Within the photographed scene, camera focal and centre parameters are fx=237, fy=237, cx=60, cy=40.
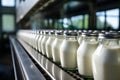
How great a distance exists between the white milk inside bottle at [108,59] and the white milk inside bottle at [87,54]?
0.31 feet

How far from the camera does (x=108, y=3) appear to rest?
396 centimetres

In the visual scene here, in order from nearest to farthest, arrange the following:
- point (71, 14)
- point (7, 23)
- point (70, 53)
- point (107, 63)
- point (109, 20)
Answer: point (107, 63)
point (70, 53)
point (71, 14)
point (109, 20)
point (7, 23)

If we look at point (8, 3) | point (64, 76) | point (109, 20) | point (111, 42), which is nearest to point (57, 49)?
point (64, 76)

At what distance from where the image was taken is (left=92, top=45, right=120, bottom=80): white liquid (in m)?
0.68

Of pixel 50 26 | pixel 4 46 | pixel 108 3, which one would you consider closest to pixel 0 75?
pixel 50 26

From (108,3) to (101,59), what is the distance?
339 centimetres

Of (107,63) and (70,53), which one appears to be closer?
(107,63)

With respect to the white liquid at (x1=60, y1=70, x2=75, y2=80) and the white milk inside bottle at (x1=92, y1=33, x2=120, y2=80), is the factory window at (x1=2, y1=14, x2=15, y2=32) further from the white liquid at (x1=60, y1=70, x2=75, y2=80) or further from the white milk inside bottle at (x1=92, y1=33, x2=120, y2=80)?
the white milk inside bottle at (x1=92, y1=33, x2=120, y2=80)

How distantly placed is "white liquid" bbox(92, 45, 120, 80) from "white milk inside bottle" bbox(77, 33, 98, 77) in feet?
0.34

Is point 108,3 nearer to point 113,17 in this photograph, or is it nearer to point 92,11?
point 92,11

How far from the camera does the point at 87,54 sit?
835 millimetres

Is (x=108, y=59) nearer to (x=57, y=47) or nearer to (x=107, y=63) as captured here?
(x=107, y=63)

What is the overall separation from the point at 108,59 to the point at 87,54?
150 millimetres

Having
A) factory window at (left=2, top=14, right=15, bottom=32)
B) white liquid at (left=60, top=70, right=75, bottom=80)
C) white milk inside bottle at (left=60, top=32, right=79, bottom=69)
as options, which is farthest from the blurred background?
factory window at (left=2, top=14, right=15, bottom=32)
